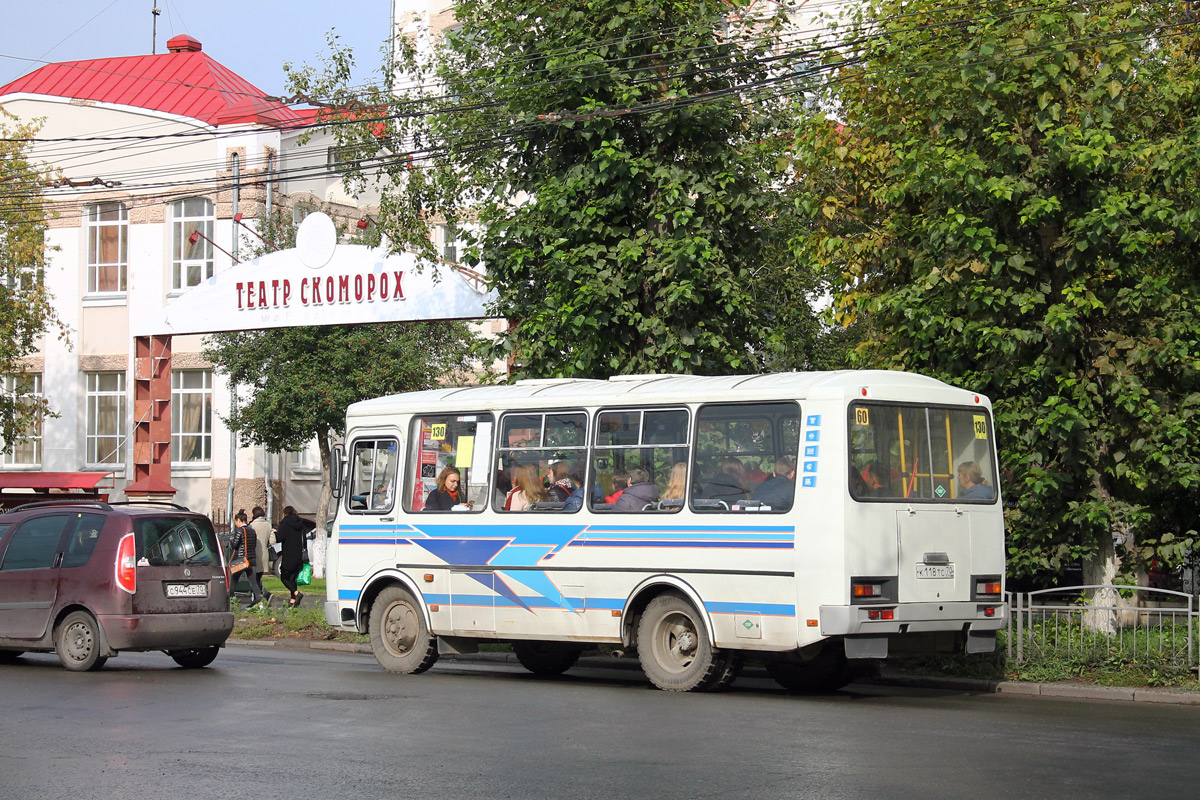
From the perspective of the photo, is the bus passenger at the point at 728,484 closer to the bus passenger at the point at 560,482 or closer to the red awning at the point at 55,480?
the bus passenger at the point at 560,482

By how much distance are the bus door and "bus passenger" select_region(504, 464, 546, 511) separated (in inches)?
64.8

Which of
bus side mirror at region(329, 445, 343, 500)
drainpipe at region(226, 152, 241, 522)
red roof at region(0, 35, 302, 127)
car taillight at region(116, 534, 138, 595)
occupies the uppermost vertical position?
red roof at region(0, 35, 302, 127)

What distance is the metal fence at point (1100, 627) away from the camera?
45.7 ft

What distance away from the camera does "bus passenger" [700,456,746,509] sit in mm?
13445

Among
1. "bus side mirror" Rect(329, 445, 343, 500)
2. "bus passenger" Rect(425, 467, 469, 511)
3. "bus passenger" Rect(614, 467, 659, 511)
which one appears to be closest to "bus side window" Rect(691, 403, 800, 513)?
"bus passenger" Rect(614, 467, 659, 511)

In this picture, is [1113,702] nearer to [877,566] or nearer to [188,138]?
[877,566]

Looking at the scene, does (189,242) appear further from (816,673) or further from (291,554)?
(816,673)

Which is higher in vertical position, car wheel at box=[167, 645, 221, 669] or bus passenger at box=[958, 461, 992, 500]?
bus passenger at box=[958, 461, 992, 500]

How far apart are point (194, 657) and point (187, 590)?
107cm

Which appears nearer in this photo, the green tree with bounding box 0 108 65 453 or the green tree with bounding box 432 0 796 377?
the green tree with bounding box 432 0 796 377

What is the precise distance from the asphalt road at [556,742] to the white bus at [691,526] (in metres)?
0.70

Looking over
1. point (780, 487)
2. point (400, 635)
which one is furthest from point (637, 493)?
point (400, 635)

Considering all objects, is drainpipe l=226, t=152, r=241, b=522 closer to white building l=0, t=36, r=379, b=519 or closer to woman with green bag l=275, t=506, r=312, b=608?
white building l=0, t=36, r=379, b=519

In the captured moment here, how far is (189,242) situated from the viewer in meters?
41.7
